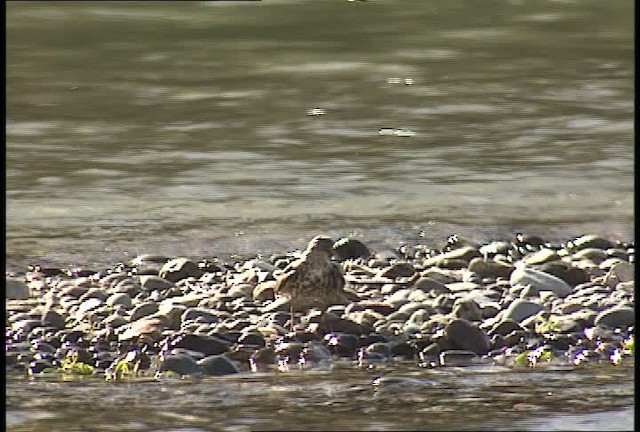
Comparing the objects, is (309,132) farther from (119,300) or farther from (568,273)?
Result: (119,300)


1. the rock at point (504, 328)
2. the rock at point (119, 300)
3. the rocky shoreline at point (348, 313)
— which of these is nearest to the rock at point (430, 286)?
the rocky shoreline at point (348, 313)

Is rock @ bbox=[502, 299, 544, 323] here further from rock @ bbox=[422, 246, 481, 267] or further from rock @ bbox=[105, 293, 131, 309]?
rock @ bbox=[105, 293, 131, 309]

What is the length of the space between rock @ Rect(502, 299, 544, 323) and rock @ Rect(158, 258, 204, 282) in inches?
52.2

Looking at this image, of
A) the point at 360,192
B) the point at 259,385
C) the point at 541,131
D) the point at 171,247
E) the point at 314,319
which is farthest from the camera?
the point at 541,131

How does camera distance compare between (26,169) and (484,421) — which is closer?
(484,421)

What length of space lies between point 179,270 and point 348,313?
3.12 ft

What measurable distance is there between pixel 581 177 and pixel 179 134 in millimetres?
2192

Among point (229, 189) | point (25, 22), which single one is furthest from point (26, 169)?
point (25, 22)

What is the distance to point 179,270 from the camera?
264 inches

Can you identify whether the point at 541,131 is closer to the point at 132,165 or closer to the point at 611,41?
the point at 132,165

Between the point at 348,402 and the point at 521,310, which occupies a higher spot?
the point at 348,402

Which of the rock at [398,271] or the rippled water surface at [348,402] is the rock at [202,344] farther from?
the rock at [398,271]

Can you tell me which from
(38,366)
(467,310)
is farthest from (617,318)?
(38,366)

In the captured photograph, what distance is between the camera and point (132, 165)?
27.5 feet
